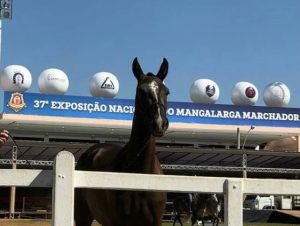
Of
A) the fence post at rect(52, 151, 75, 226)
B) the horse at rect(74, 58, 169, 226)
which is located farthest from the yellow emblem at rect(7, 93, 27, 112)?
the fence post at rect(52, 151, 75, 226)

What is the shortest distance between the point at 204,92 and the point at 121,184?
61.9 meters

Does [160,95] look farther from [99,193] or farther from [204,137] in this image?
[204,137]

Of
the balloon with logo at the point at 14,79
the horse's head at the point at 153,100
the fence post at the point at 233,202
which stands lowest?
the fence post at the point at 233,202

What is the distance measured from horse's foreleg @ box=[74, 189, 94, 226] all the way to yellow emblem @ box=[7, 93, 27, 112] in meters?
48.6

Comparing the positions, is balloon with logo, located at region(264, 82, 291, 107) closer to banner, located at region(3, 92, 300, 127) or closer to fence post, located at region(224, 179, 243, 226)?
banner, located at region(3, 92, 300, 127)

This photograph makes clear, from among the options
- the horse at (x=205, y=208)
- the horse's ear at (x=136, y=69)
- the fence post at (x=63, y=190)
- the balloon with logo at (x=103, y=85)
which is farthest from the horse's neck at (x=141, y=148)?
the balloon with logo at (x=103, y=85)

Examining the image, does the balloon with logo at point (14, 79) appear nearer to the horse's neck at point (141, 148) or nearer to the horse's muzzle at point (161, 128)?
the horse's neck at point (141, 148)

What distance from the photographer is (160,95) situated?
6992 millimetres

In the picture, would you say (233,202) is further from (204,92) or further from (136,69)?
(204,92)

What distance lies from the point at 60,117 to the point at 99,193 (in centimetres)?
5080

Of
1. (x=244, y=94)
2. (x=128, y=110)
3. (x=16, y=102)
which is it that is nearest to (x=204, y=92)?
(x=244, y=94)

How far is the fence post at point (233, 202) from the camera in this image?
16.7 ft

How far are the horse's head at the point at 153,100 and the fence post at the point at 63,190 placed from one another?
6.14 ft

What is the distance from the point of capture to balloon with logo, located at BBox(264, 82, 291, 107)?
67812 millimetres
